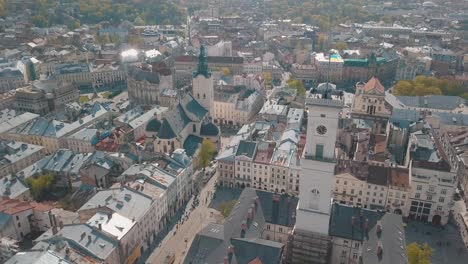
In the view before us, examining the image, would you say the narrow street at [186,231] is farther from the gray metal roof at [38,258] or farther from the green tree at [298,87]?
the green tree at [298,87]

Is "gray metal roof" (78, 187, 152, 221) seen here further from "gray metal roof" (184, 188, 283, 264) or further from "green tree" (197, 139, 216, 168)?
"green tree" (197, 139, 216, 168)

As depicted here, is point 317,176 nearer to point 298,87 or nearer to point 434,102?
point 434,102

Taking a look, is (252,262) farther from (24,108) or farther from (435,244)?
(24,108)

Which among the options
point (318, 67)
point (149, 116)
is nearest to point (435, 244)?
point (149, 116)

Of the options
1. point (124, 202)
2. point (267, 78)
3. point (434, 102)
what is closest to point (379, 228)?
point (124, 202)

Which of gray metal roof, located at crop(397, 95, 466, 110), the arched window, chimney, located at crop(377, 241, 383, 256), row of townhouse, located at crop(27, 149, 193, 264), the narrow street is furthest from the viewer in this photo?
gray metal roof, located at crop(397, 95, 466, 110)

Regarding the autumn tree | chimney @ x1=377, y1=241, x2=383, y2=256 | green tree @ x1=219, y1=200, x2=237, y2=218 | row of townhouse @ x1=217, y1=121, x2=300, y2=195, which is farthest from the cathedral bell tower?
chimney @ x1=377, y1=241, x2=383, y2=256
